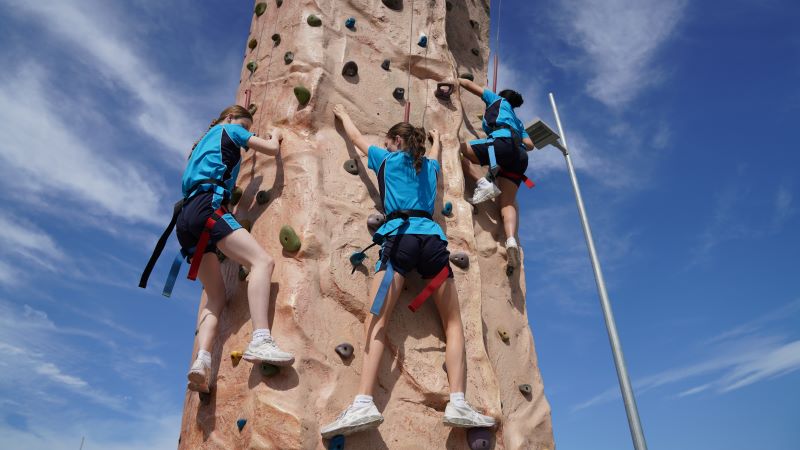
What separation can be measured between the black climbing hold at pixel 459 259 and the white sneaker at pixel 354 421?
1.42 metres

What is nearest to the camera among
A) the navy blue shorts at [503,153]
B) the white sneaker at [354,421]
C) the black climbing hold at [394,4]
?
the white sneaker at [354,421]

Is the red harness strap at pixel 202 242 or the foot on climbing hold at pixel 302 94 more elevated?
the foot on climbing hold at pixel 302 94

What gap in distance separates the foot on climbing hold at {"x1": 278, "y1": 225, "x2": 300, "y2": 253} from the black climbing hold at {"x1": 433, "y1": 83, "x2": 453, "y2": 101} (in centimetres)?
209

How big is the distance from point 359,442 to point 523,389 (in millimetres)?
1603

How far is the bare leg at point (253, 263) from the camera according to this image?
3.45m

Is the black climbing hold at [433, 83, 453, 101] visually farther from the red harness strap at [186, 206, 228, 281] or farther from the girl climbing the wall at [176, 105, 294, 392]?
the red harness strap at [186, 206, 228, 281]

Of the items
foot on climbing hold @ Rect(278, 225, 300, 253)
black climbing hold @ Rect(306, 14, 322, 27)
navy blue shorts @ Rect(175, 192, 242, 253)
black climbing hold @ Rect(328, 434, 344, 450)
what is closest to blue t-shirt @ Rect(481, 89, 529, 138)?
black climbing hold @ Rect(306, 14, 322, 27)

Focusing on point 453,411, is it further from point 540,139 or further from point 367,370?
point 540,139

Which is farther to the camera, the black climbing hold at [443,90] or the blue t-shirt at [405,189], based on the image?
the black climbing hold at [443,90]

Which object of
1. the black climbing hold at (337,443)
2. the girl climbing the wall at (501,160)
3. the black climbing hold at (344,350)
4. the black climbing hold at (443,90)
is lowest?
the black climbing hold at (337,443)

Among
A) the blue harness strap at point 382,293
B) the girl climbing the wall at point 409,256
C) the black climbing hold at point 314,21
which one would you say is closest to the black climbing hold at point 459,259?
the girl climbing the wall at point 409,256

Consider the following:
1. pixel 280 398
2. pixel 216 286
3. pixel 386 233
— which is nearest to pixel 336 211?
pixel 386 233

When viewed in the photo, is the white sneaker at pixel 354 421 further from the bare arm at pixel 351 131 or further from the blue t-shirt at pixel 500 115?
the blue t-shirt at pixel 500 115

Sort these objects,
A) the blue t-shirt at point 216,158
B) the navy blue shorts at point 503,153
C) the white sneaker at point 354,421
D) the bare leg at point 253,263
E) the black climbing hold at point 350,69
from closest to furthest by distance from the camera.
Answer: the white sneaker at point 354,421 → the bare leg at point 253,263 → the blue t-shirt at point 216,158 → the black climbing hold at point 350,69 → the navy blue shorts at point 503,153
